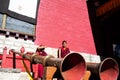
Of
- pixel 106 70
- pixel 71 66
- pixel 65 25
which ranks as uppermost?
pixel 65 25

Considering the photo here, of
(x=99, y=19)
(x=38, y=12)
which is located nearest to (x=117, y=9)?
(x=99, y=19)

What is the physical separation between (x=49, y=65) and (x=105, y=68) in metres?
1.24

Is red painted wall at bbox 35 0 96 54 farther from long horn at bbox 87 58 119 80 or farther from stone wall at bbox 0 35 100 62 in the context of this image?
long horn at bbox 87 58 119 80

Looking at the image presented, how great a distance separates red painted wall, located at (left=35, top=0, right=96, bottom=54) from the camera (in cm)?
1160

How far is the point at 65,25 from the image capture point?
1243 cm

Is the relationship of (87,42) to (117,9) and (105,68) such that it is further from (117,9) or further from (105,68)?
(105,68)

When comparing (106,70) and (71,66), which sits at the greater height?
(71,66)

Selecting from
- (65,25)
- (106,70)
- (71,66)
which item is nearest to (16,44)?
(65,25)

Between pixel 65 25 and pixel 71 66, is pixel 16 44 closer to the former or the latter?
pixel 65 25

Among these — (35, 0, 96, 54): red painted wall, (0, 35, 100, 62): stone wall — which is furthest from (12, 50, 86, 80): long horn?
(35, 0, 96, 54): red painted wall

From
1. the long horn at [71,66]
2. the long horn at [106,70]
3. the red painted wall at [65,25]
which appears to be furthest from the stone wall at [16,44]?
the long horn at [106,70]

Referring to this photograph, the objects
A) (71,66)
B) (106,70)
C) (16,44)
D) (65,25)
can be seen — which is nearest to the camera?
(71,66)

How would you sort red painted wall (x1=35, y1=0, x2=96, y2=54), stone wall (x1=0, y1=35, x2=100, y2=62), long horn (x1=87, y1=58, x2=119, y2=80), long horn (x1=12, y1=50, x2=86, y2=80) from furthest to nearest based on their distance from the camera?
red painted wall (x1=35, y1=0, x2=96, y2=54) < stone wall (x1=0, y1=35, x2=100, y2=62) < long horn (x1=87, y1=58, x2=119, y2=80) < long horn (x1=12, y1=50, x2=86, y2=80)

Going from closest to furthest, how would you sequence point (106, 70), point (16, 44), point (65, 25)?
point (106, 70) < point (16, 44) < point (65, 25)
